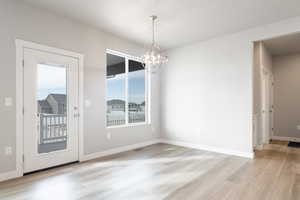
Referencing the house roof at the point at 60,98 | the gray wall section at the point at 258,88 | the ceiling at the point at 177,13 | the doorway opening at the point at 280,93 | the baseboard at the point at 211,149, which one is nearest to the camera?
the ceiling at the point at 177,13

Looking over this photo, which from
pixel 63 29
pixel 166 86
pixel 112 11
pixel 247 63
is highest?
pixel 112 11

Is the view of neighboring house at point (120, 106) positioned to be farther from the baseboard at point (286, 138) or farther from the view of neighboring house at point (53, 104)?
the baseboard at point (286, 138)

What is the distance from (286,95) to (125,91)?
522cm

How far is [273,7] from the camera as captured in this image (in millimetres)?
3246

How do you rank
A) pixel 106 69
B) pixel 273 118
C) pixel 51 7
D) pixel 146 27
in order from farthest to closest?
pixel 273 118 → pixel 106 69 → pixel 146 27 → pixel 51 7

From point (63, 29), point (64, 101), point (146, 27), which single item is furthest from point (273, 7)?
point (64, 101)

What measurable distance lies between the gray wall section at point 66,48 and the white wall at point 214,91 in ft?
3.66

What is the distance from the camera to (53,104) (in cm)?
347

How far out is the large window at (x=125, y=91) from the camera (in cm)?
459

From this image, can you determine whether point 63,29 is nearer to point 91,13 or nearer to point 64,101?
point 91,13

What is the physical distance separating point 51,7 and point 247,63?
13.4 feet

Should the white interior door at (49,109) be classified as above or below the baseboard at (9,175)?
above

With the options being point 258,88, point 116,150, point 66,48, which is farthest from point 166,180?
point 258,88

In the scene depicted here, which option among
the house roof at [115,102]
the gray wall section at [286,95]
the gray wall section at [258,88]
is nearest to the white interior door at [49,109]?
the house roof at [115,102]
